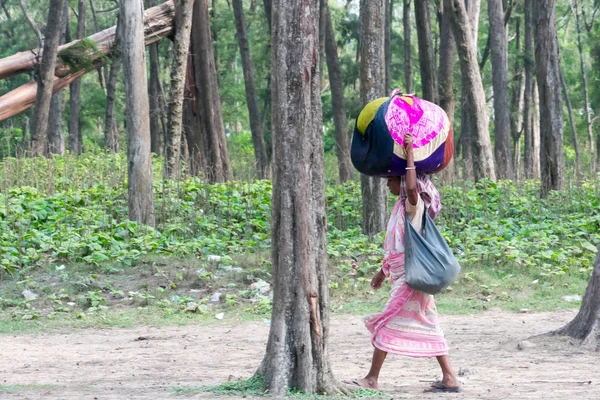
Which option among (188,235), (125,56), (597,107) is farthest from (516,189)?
(597,107)

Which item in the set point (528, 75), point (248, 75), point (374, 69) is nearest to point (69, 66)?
point (248, 75)

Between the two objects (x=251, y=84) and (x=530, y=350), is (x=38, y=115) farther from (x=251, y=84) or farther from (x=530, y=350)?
(x=530, y=350)

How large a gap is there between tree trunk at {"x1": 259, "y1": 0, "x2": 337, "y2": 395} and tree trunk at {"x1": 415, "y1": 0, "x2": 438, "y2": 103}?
1526cm

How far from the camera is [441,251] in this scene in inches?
214

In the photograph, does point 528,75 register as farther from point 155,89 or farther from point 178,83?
point 178,83

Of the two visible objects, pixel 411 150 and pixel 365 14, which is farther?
pixel 365 14

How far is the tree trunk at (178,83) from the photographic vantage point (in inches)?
627

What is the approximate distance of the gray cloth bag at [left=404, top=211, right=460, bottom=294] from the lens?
17.4 ft

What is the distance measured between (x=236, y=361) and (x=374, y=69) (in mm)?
5989

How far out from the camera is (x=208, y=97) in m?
18.0

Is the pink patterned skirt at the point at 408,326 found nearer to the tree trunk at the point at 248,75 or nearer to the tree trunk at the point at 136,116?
the tree trunk at the point at 136,116

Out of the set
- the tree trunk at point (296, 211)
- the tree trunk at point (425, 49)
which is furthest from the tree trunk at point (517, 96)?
the tree trunk at point (296, 211)

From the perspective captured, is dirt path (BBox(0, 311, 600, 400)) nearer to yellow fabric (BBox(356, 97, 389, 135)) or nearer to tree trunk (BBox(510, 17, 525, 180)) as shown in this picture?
yellow fabric (BBox(356, 97, 389, 135))

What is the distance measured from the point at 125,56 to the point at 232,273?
391 cm
